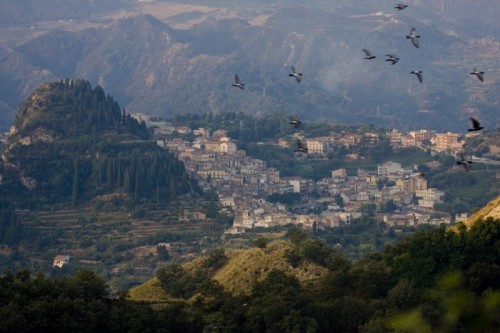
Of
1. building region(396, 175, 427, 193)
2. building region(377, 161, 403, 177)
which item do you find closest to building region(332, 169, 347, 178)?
building region(377, 161, 403, 177)

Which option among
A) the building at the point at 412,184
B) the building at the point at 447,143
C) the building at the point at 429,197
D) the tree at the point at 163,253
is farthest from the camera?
the building at the point at 447,143

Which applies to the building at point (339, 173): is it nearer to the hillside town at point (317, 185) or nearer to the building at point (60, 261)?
the hillside town at point (317, 185)

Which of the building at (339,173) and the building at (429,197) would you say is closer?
the building at (429,197)

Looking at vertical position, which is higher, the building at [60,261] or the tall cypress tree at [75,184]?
the tall cypress tree at [75,184]

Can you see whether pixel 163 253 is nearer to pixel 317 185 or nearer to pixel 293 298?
pixel 317 185

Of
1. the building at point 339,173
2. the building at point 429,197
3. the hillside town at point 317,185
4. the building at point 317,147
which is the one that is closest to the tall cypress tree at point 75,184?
the hillside town at point 317,185

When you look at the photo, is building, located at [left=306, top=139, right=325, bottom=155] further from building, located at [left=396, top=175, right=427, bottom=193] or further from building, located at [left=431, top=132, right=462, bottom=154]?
building, located at [left=396, top=175, right=427, bottom=193]
